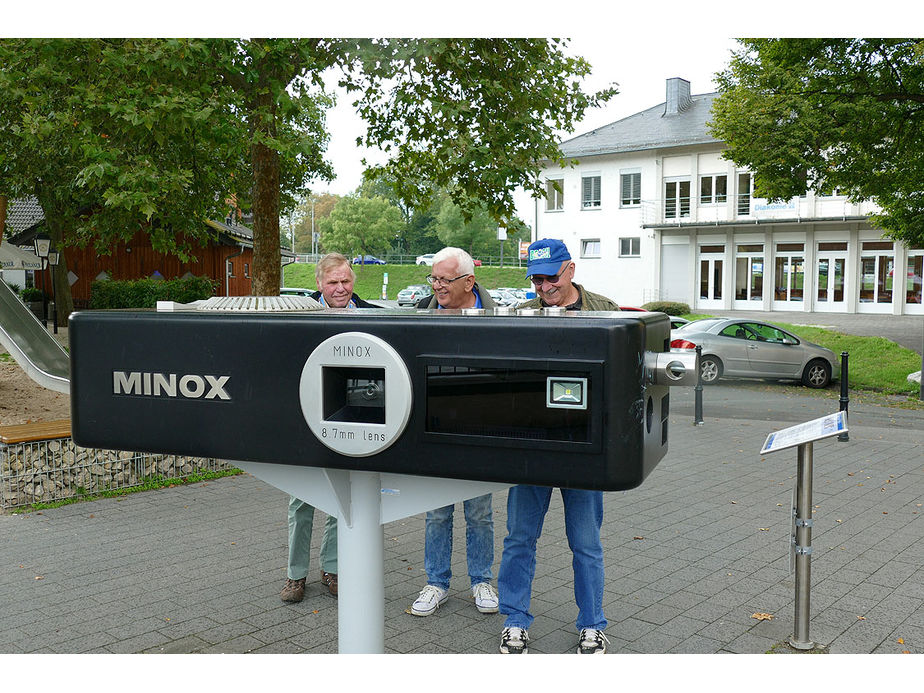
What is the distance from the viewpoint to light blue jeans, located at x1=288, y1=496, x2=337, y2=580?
408cm

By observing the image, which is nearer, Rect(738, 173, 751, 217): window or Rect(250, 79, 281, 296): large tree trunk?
Rect(250, 79, 281, 296): large tree trunk

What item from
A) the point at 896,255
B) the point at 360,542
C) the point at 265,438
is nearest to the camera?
the point at 265,438

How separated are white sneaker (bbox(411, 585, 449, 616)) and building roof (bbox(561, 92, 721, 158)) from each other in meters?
35.4

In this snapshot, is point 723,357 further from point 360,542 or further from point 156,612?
point 360,542

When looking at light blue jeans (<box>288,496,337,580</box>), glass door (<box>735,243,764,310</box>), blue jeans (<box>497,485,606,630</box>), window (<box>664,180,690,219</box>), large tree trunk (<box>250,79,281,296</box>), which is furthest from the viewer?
window (<box>664,180,690,219</box>)

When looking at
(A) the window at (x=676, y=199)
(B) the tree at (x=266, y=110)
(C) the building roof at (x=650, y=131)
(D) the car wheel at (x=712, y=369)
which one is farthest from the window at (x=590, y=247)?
(B) the tree at (x=266, y=110)

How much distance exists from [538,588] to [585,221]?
3781 cm

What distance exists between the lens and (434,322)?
185 cm

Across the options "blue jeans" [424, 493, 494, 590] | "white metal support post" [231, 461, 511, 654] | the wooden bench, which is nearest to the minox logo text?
"white metal support post" [231, 461, 511, 654]

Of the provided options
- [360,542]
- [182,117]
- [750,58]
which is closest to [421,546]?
[360,542]

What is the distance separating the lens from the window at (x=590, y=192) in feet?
133

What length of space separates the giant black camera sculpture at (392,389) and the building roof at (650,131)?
37.0 m

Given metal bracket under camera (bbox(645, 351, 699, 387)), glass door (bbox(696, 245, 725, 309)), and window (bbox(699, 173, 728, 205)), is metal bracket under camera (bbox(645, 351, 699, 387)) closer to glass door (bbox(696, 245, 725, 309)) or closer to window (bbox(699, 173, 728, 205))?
window (bbox(699, 173, 728, 205))

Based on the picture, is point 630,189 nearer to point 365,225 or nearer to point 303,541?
point 303,541
